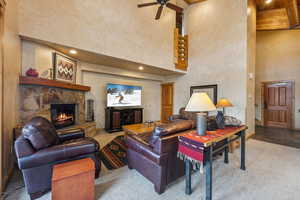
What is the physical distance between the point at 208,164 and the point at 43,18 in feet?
12.4

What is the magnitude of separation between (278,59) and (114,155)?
23.9ft

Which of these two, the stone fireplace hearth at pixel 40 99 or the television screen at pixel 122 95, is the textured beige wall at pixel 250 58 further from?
the stone fireplace hearth at pixel 40 99

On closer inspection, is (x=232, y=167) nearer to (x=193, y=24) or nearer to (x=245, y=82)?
(x=245, y=82)

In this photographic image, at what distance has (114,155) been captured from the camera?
2721 mm

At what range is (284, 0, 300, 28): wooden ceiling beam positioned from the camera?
3.45 metres

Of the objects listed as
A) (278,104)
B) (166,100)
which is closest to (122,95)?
(166,100)

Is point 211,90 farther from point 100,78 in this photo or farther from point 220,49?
point 100,78

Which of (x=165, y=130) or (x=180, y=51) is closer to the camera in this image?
(x=165, y=130)

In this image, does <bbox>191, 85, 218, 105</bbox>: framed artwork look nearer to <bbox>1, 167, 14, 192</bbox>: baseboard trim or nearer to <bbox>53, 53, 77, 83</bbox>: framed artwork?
<bbox>53, 53, 77, 83</bbox>: framed artwork

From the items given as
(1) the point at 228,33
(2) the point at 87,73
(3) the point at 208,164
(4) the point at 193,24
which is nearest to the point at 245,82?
(1) the point at 228,33

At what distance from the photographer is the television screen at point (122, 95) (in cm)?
460

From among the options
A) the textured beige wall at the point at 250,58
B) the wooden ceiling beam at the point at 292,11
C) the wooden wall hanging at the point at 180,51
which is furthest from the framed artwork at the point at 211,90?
the wooden ceiling beam at the point at 292,11

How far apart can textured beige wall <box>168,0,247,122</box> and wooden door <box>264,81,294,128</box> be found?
282 centimetres

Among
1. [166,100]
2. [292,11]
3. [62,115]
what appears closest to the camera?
[62,115]
